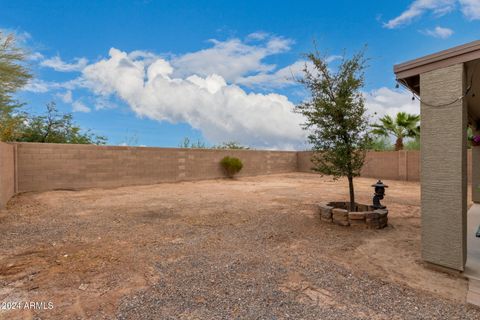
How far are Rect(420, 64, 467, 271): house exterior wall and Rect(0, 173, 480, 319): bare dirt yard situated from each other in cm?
34

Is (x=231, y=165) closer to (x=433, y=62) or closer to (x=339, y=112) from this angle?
(x=339, y=112)

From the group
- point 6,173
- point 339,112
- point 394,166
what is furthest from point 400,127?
point 6,173

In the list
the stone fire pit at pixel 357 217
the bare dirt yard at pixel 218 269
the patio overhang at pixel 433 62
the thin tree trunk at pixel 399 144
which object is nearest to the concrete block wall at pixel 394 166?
the thin tree trunk at pixel 399 144

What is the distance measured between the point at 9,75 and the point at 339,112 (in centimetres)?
953

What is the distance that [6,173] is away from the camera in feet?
23.4

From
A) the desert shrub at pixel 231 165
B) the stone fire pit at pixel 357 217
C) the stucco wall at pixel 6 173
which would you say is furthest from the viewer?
the desert shrub at pixel 231 165

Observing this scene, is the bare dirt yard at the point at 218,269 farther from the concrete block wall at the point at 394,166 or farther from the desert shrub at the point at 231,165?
the concrete block wall at the point at 394,166

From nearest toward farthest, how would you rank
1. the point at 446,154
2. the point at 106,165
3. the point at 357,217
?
the point at 446,154 → the point at 357,217 → the point at 106,165

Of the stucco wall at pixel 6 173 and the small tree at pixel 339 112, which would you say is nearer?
the small tree at pixel 339 112

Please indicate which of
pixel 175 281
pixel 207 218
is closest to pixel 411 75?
pixel 175 281

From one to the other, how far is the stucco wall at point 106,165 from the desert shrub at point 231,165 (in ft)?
0.94

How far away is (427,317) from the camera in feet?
7.43

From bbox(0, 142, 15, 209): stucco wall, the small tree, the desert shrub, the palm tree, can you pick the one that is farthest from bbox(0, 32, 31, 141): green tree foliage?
the palm tree

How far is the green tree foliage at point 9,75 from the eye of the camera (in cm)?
805
